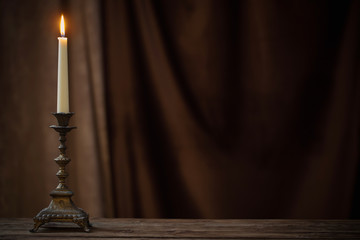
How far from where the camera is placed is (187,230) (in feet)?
3.59

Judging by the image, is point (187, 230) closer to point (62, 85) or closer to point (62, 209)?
point (62, 209)

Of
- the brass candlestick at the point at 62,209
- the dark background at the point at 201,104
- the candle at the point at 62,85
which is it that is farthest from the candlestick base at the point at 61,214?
the dark background at the point at 201,104

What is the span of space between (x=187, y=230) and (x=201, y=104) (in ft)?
1.71

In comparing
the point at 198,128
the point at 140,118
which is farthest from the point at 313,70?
the point at 140,118

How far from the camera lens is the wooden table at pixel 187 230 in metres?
1.03

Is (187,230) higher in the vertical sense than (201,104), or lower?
lower

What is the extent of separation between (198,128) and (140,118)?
19 cm

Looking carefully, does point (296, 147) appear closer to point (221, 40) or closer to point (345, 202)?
point (345, 202)

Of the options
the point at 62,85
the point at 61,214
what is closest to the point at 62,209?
the point at 61,214

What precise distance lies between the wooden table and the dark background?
0.31m

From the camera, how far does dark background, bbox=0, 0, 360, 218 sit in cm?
149

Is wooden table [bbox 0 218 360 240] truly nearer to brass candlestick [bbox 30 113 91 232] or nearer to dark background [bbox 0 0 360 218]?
brass candlestick [bbox 30 113 91 232]

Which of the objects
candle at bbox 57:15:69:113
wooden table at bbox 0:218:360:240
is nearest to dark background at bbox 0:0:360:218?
wooden table at bbox 0:218:360:240

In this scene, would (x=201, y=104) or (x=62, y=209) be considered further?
(x=201, y=104)
